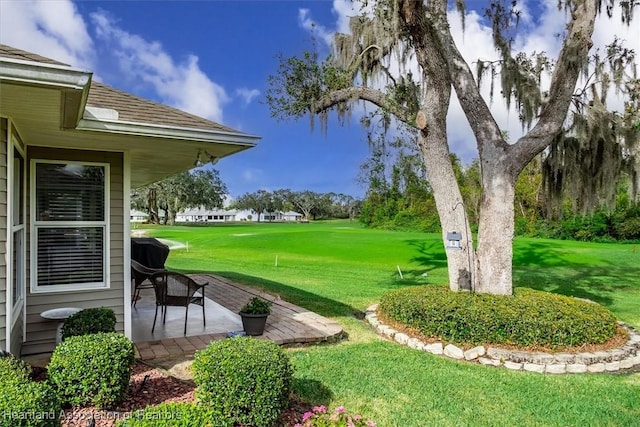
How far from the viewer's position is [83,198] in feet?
14.8

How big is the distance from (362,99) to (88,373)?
6.32 m

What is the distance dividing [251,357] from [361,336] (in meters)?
2.94

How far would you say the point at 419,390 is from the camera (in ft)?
12.4

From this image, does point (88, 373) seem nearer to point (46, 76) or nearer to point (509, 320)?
point (46, 76)

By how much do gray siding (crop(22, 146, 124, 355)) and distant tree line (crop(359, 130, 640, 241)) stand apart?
474cm

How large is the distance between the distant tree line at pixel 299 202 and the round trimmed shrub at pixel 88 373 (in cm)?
7869

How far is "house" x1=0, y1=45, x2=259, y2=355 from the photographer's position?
392 centimetres

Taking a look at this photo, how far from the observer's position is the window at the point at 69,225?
4.34 meters

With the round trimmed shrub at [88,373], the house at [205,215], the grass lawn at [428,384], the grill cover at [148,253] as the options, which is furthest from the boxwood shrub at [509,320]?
the house at [205,215]

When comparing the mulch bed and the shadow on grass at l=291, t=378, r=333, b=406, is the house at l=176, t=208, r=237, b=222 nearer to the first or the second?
the mulch bed

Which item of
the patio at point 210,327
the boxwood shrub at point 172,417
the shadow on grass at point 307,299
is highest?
the boxwood shrub at point 172,417

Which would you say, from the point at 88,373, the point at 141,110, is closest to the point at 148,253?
the point at 141,110

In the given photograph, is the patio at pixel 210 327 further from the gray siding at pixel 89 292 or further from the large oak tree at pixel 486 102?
the large oak tree at pixel 486 102

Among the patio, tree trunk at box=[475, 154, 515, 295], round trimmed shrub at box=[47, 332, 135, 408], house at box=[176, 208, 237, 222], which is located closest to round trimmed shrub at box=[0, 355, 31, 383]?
round trimmed shrub at box=[47, 332, 135, 408]
